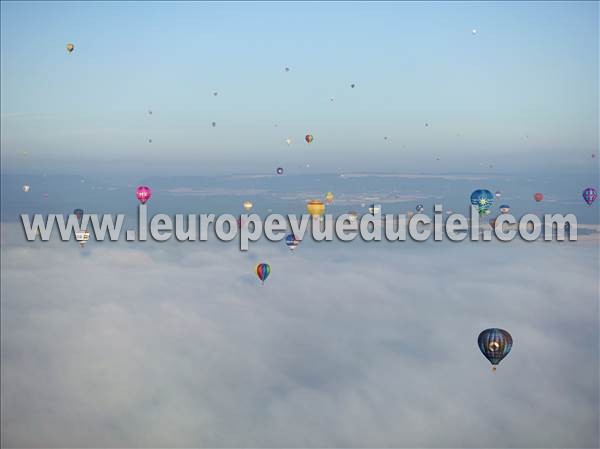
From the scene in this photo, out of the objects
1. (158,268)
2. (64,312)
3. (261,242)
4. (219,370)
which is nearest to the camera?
(219,370)

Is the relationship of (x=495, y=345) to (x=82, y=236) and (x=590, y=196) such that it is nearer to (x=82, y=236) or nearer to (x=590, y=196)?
(x=590, y=196)

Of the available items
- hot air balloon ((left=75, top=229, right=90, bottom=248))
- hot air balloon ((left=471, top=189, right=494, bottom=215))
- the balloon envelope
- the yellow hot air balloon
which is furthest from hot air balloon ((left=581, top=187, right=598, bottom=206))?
hot air balloon ((left=75, top=229, right=90, bottom=248))

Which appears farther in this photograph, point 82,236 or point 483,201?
point 82,236

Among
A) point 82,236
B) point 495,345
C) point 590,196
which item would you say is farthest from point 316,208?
point 495,345

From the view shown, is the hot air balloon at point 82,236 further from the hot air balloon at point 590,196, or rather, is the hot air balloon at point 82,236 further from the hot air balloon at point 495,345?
the hot air balloon at point 590,196

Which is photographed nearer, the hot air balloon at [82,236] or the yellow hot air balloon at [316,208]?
the hot air balloon at [82,236]

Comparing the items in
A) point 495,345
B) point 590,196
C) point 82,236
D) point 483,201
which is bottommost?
point 495,345

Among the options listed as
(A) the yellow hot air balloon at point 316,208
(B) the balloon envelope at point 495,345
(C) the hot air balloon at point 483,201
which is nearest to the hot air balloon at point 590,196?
(C) the hot air balloon at point 483,201

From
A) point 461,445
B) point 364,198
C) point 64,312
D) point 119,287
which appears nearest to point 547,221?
point 364,198

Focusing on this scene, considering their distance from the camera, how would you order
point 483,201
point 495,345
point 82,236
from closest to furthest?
point 495,345 → point 483,201 → point 82,236

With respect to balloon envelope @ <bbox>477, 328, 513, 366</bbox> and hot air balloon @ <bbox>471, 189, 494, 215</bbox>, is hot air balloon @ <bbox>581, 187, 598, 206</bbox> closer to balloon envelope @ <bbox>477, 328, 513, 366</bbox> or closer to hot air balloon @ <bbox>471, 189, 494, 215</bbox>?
hot air balloon @ <bbox>471, 189, 494, 215</bbox>

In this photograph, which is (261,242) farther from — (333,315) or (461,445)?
(461,445)
